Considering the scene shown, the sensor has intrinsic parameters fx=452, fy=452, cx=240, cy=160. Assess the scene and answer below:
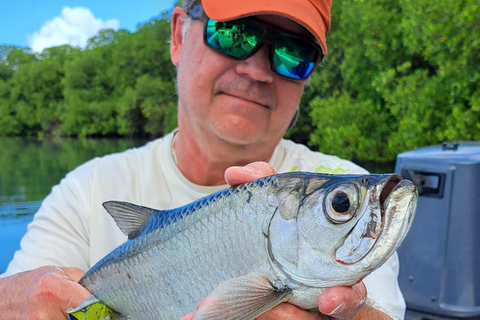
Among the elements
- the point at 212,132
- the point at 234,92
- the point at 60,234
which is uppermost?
the point at 234,92

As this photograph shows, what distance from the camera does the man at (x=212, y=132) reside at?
221 centimetres

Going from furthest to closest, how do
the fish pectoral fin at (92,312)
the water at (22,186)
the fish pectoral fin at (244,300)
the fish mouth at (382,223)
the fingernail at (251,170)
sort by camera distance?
the water at (22,186) < the fish pectoral fin at (92,312) < the fingernail at (251,170) < the fish pectoral fin at (244,300) < the fish mouth at (382,223)

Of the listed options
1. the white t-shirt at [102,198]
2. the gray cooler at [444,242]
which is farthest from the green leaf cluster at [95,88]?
the white t-shirt at [102,198]

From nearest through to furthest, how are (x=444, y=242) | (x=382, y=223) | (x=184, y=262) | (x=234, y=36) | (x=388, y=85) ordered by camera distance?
(x=382, y=223), (x=184, y=262), (x=234, y=36), (x=444, y=242), (x=388, y=85)

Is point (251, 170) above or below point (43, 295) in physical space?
above

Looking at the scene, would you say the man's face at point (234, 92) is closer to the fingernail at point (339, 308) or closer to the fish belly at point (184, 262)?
the fish belly at point (184, 262)

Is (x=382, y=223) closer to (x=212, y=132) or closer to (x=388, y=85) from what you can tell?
(x=212, y=132)

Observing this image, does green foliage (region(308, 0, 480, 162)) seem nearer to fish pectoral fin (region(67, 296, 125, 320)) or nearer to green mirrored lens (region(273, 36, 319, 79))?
green mirrored lens (region(273, 36, 319, 79))

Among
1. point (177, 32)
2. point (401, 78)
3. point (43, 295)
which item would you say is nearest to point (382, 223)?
point (43, 295)

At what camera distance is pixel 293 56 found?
2320mm

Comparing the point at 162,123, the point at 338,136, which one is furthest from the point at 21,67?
the point at 338,136

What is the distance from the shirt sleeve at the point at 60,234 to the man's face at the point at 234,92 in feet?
2.48

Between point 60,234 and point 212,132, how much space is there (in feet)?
3.07

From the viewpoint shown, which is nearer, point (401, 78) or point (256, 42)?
point (256, 42)
